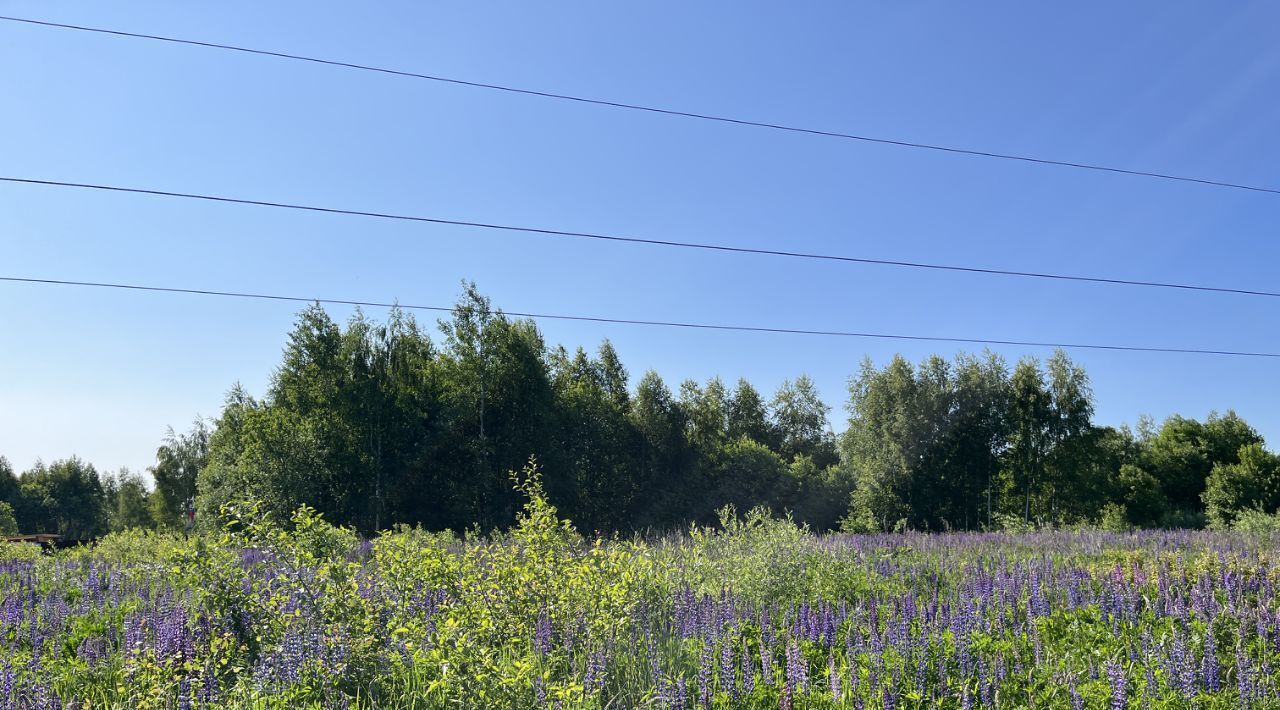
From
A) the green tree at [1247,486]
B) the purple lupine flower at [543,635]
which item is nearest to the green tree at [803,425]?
the green tree at [1247,486]

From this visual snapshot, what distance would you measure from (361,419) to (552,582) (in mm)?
29005

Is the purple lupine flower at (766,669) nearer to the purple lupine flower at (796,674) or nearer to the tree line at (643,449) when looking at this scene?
the purple lupine flower at (796,674)

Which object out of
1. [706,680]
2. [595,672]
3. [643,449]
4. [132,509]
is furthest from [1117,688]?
[132,509]

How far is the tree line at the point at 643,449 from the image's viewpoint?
33562 millimetres

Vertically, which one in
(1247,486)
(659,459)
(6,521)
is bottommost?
(6,521)

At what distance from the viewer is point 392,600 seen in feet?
22.2

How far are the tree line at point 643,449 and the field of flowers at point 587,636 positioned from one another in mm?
22009

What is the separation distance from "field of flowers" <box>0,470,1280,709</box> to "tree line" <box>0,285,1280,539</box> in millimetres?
22009

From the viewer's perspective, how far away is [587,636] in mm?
6637

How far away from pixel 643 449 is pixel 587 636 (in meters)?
35.1

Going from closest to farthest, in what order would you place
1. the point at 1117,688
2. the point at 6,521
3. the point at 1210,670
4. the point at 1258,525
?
1. the point at 1117,688
2. the point at 1210,670
3. the point at 1258,525
4. the point at 6,521

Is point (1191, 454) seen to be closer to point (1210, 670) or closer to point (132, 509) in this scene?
point (1210, 670)

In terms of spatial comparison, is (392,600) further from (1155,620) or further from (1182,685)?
(1155,620)

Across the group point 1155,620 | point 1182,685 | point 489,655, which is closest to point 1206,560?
point 1155,620
